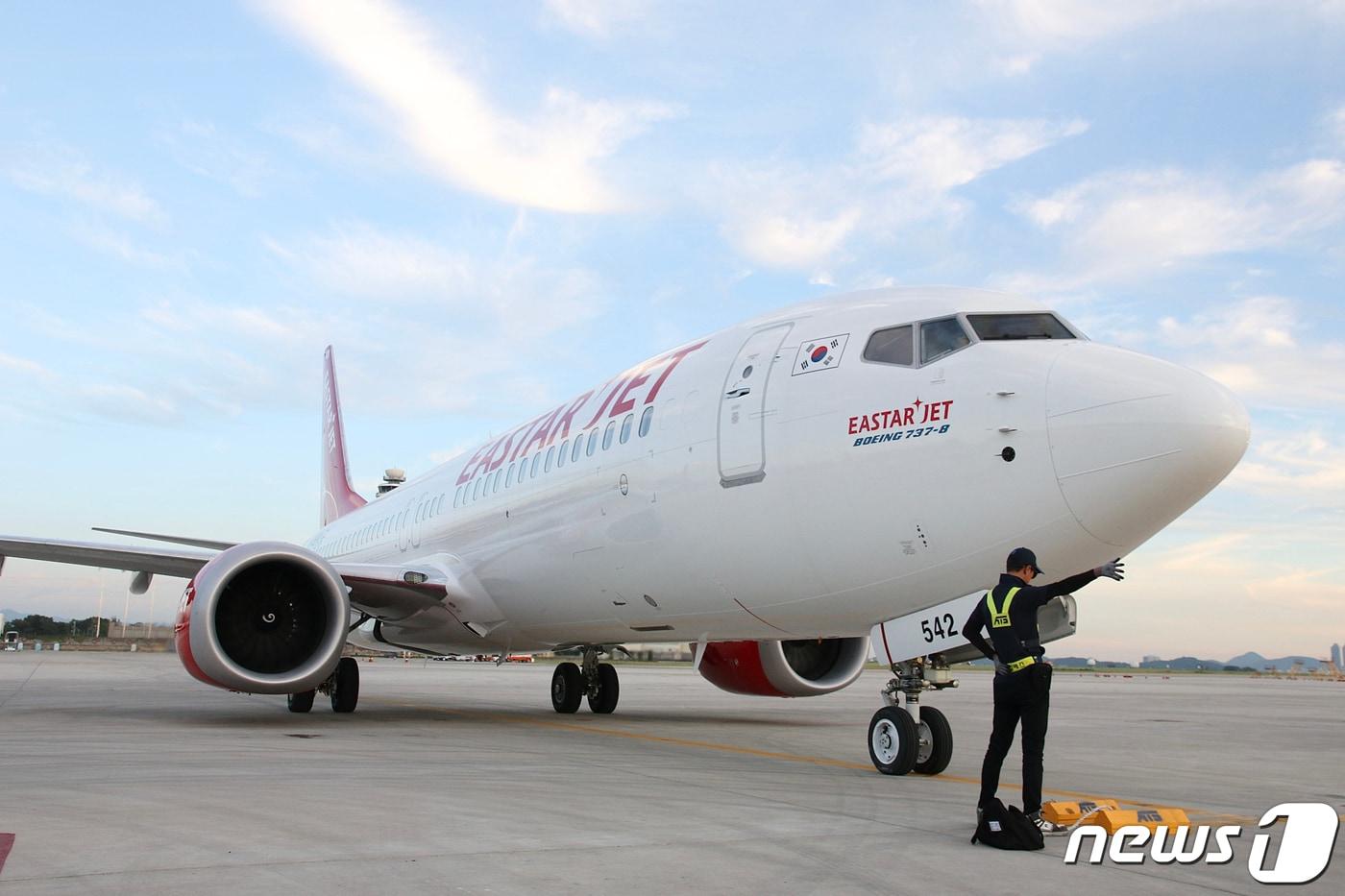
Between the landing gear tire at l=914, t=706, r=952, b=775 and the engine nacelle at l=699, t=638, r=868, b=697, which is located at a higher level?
the engine nacelle at l=699, t=638, r=868, b=697

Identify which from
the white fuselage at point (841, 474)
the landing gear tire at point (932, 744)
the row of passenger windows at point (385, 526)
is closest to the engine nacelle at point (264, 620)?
the white fuselage at point (841, 474)

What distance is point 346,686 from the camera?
13.8 meters

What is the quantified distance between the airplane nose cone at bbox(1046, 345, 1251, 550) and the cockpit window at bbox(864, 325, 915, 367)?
48.2 inches

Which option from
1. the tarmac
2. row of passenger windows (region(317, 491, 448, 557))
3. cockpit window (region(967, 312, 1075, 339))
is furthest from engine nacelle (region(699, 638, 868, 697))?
cockpit window (region(967, 312, 1075, 339))

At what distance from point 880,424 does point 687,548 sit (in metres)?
2.19

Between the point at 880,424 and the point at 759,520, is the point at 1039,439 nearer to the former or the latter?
the point at 880,424

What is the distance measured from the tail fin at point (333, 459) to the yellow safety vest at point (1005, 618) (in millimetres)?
20004

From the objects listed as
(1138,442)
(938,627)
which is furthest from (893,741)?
(1138,442)

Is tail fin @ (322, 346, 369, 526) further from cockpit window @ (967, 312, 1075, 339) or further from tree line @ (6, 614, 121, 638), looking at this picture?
tree line @ (6, 614, 121, 638)

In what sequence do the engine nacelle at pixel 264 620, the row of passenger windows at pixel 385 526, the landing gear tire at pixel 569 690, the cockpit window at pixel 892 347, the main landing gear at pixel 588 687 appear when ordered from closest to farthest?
the cockpit window at pixel 892 347 < the engine nacelle at pixel 264 620 < the main landing gear at pixel 588 687 < the landing gear tire at pixel 569 690 < the row of passenger windows at pixel 385 526

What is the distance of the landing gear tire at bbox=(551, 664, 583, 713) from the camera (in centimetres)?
1493

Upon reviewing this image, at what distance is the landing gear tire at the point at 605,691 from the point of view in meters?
14.8

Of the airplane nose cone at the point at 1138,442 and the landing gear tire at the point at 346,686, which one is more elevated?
the airplane nose cone at the point at 1138,442

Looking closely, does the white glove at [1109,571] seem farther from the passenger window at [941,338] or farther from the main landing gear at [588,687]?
the main landing gear at [588,687]
